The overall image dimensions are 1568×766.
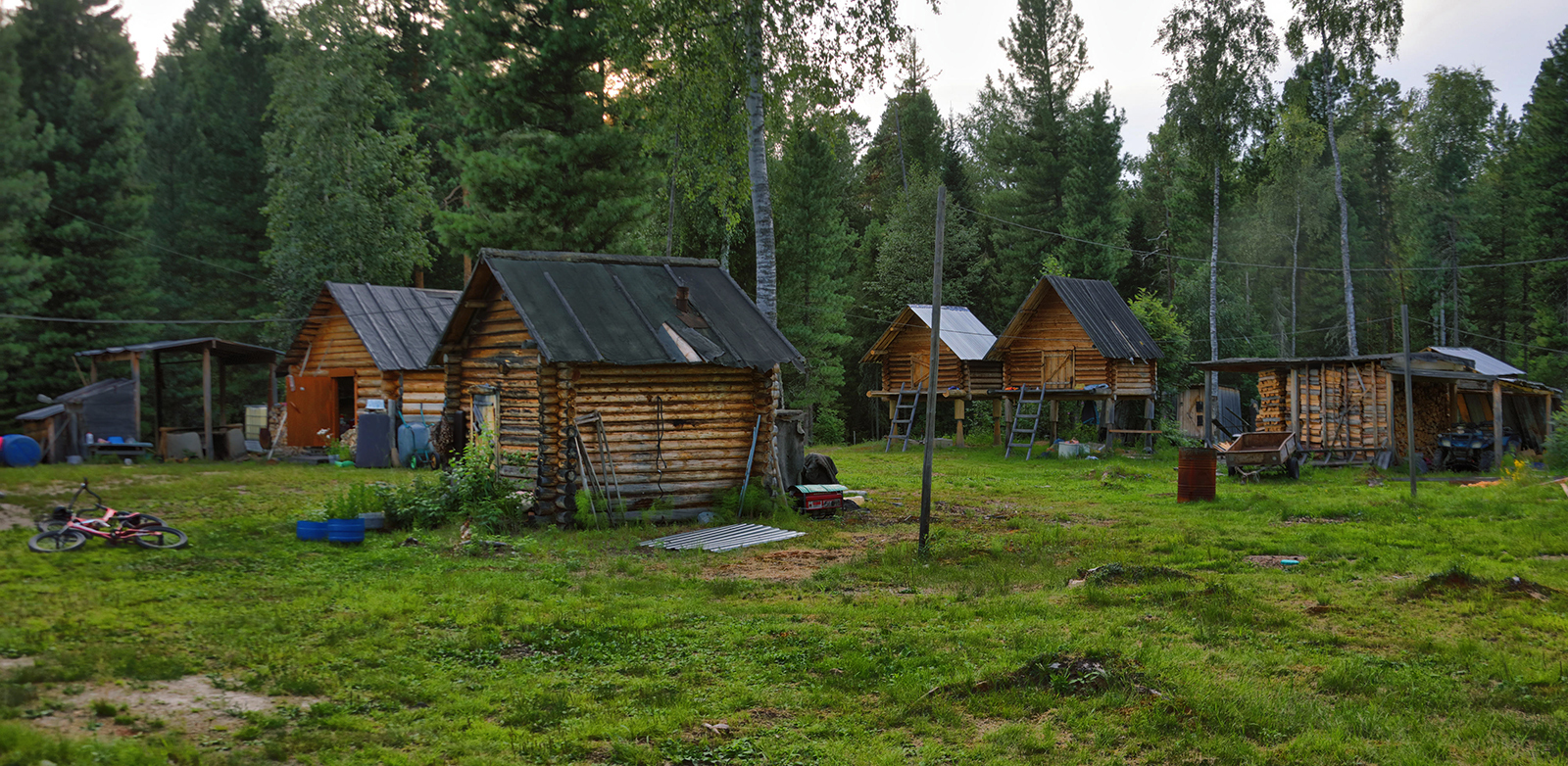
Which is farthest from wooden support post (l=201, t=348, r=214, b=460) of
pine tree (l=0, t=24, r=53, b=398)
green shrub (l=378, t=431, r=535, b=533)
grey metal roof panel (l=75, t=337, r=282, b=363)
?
green shrub (l=378, t=431, r=535, b=533)

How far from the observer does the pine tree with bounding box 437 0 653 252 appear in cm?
2698

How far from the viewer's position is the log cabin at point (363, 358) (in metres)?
26.1

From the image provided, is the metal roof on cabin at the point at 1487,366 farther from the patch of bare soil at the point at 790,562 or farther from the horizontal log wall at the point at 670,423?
the horizontal log wall at the point at 670,423

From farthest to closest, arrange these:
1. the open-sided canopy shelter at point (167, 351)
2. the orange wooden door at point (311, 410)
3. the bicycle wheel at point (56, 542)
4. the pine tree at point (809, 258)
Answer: the pine tree at point (809, 258) < the orange wooden door at point (311, 410) < the open-sided canopy shelter at point (167, 351) < the bicycle wheel at point (56, 542)

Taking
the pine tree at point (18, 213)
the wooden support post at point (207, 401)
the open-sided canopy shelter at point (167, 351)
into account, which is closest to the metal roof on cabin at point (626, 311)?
the open-sided canopy shelter at point (167, 351)

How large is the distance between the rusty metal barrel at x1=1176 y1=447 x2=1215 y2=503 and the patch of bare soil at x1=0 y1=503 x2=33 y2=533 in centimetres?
1869

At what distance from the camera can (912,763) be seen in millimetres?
5656

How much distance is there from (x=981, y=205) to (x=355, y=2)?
29600 mm

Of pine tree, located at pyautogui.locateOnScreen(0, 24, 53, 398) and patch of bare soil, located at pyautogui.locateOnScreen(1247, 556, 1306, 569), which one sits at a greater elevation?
pine tree, located at pyautogui.locateOnScreen(0, 24, 53, 398)

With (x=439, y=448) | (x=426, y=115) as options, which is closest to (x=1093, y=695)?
(x=439, y=448)

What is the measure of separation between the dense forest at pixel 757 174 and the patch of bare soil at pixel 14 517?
9.34 meters

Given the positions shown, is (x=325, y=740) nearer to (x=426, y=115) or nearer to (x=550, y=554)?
(x=550, y=554)

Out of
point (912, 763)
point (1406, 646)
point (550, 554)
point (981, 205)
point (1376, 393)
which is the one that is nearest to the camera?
point (912, 763)

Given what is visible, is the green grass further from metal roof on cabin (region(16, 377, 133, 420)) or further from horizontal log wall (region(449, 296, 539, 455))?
metal roof on cabin (region(16, 377, 133, 420))
